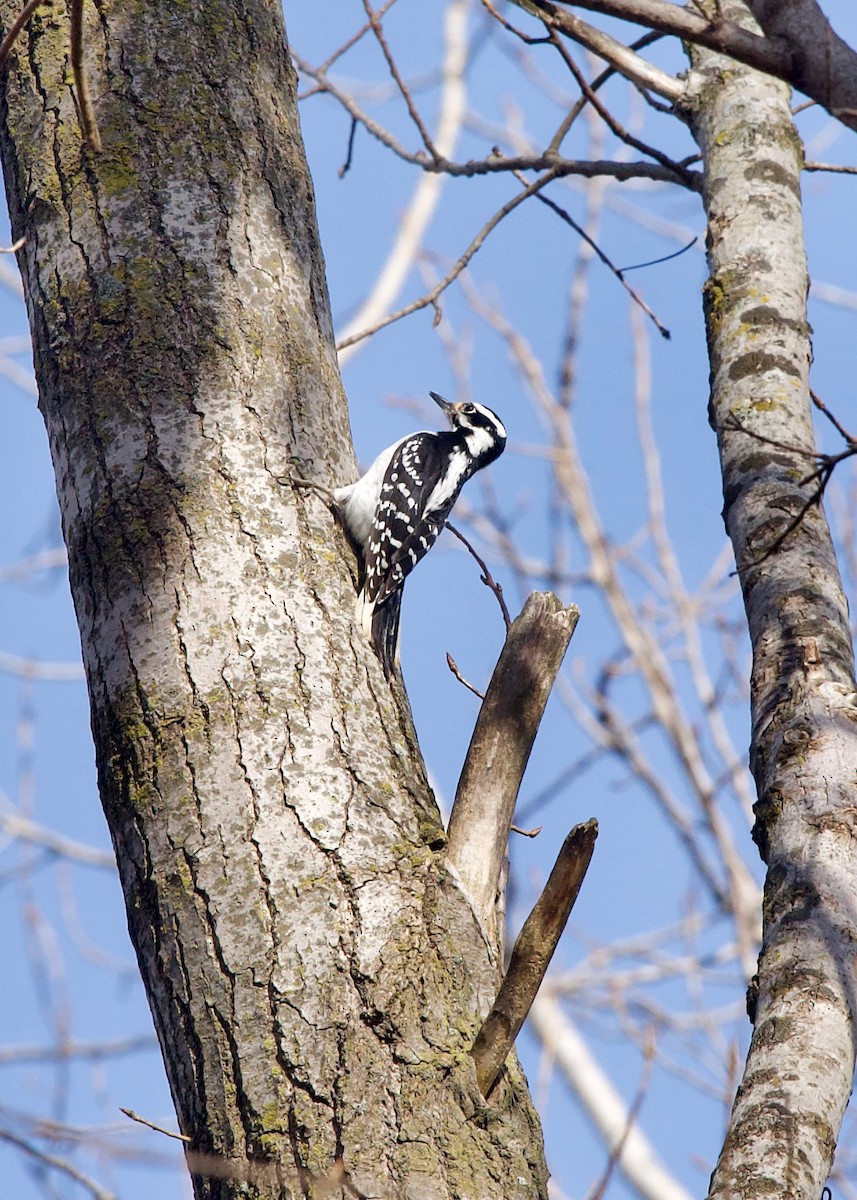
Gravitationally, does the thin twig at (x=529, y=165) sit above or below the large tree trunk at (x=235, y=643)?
above

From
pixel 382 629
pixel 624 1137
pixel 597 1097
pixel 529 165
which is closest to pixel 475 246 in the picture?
pixel 529 165

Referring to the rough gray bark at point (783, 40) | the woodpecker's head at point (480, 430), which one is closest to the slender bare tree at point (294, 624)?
the rough gray bark at point (783, 40)

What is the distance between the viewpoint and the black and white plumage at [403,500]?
9.39 ft

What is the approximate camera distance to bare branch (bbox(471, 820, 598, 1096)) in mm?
1974

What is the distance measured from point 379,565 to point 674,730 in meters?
4.52

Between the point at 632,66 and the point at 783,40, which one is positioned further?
the point at 632,66

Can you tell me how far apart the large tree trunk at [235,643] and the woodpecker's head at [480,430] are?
260 centimetres

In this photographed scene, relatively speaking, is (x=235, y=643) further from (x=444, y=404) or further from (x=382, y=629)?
(x=444, y=404)

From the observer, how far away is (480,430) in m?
5.70

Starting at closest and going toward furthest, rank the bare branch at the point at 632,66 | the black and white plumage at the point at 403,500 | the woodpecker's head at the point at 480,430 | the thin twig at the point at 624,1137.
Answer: the thin twig at the point at 624,1137 < the black and white plumage at the point at 403,500 < the bare branch at the point at 632,66 < the woodpecker's head at the point at 480,430

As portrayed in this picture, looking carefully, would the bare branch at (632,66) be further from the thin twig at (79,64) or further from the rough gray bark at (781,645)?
the thin twig at (79,64)

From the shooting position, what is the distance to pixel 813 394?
9.04 feet

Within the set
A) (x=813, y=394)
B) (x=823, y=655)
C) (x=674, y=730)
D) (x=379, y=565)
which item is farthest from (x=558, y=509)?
(x=823, y=655)

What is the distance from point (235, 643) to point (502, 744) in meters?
0.54
